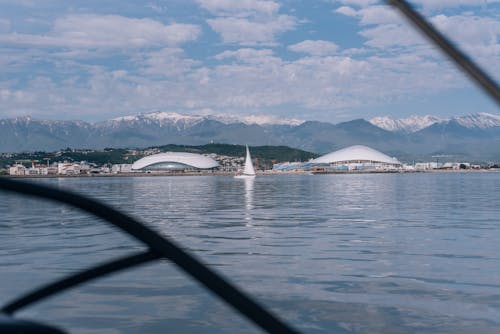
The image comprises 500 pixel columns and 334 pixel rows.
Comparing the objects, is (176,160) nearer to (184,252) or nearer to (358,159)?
(358,159)

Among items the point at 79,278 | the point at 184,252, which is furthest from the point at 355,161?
the point at 184,252

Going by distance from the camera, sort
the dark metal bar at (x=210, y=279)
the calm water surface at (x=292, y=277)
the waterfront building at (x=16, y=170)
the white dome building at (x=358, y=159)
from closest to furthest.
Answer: the dark metal bar at (x=210, y=279) → the calm water surface at (x=292, y=277) → the waterfront building at (x=16, y=170) → the white dome building at (x=358, y=159)

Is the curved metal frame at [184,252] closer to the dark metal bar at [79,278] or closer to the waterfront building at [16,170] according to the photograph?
the dark metal bar at [79,278]

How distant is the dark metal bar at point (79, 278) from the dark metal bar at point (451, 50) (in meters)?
0.55

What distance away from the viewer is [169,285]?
7574 millimetres

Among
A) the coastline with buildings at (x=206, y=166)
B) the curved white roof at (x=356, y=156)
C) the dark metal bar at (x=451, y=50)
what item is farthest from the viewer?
the curved white roof at (x=356, y=156)

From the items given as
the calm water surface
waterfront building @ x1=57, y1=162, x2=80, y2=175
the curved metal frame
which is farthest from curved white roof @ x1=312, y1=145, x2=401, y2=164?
the curved metal frame

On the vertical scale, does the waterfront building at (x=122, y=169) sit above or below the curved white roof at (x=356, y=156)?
below

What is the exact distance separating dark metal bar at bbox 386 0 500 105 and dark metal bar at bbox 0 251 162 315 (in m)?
0.55

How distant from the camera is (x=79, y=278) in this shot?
129cm

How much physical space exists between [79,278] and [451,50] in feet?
2.88

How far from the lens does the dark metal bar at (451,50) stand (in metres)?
0.85

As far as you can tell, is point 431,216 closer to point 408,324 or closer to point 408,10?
point 408,324

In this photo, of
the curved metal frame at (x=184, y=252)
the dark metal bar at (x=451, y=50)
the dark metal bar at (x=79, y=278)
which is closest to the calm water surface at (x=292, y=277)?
the dark metal bar at (x=79, y=278)
